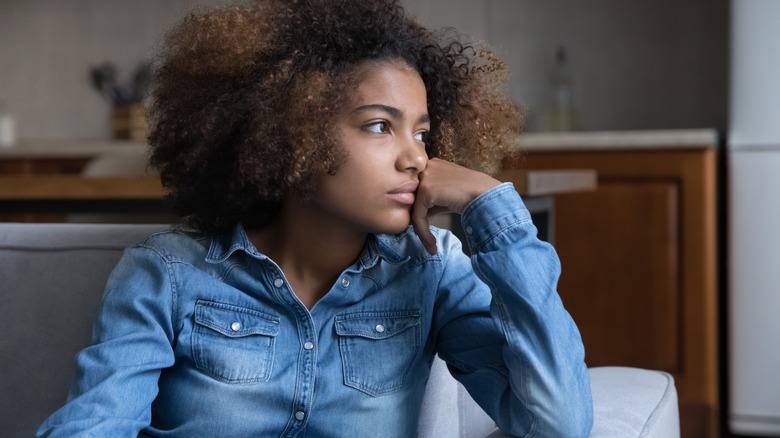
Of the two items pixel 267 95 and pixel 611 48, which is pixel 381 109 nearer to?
pixel 267 95

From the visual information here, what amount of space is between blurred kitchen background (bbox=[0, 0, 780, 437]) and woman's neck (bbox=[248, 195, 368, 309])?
1317 mm

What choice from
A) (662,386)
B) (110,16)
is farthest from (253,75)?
(110,16)

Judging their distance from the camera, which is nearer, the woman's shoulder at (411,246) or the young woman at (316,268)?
the young woman at (316,268)

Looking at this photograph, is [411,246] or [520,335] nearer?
[520,335]

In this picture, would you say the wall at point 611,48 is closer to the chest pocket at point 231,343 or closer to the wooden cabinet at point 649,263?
the wooden cabinet at point 649,263

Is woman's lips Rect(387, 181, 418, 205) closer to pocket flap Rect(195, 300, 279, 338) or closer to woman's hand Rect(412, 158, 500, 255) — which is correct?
woman's hand Rect(412, 158, 500, 255)

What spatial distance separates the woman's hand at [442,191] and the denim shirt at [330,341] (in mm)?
19

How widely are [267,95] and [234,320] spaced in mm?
263

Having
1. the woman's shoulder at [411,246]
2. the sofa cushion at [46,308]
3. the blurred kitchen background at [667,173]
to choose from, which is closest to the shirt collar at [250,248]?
the woman's shoulder at [411,246]

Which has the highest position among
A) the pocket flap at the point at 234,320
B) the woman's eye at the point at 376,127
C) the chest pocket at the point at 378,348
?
the woman's eye at the point at 376,127

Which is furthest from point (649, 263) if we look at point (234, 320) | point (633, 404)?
point (234, 320)

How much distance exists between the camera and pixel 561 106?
3582 millimetres

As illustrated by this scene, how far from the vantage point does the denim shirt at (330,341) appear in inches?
40.8

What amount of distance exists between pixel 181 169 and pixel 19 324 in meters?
0.37
